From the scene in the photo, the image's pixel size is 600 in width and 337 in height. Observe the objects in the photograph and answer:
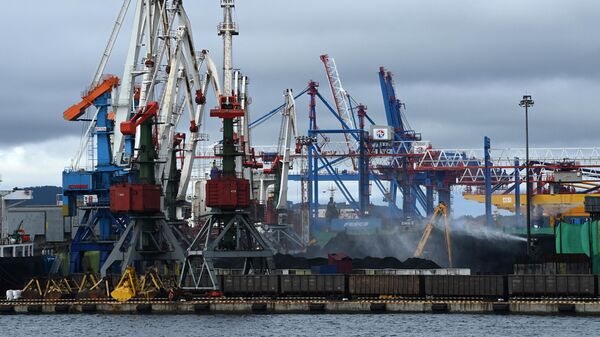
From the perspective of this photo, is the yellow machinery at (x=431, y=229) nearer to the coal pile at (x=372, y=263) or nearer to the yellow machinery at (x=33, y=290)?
the coal pile at (x=372, y=263)

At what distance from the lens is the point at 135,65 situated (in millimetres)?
150625

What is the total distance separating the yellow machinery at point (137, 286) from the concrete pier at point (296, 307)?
157cm

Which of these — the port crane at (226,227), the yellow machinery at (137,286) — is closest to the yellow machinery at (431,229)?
the port crane at (226,227)

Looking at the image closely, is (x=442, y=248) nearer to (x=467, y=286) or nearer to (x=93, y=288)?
(x=93, y=288)

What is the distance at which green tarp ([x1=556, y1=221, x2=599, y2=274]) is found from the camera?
4943 inches

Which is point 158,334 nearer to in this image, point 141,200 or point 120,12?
point 141,200

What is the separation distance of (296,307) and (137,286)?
17964 millimetres

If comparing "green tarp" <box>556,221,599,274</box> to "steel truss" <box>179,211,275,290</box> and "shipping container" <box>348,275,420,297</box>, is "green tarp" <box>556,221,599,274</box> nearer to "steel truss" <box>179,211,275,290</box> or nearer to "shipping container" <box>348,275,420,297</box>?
"shipping container" <box>348,275,420,297</box>

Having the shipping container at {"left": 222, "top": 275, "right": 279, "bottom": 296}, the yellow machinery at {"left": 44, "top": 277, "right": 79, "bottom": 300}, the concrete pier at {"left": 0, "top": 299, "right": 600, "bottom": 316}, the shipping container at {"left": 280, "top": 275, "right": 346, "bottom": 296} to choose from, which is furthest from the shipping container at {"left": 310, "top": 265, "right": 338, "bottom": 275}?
the yellow machinery at {"left": 44, "top": 277, "right": 79, "bottom": 300}

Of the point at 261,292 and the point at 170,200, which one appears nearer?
the point at 261,292

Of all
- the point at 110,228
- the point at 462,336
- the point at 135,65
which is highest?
the point at 135,65

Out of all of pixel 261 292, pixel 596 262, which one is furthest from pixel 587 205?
pixel 261 292

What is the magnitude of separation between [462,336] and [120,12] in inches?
2989

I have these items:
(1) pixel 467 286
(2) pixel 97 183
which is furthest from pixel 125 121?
(1) pixel 467 286
